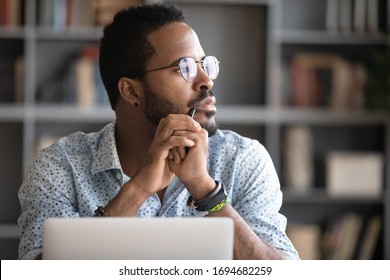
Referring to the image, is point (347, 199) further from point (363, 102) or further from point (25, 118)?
point (25, 118)

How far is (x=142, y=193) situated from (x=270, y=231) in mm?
319

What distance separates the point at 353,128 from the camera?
14.8 feet

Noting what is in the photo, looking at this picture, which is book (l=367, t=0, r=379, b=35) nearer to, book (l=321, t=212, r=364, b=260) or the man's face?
book (l=321, t=212, r=364, b=260)

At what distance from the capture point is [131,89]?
2125mm

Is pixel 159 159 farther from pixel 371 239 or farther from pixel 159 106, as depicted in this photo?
pixel 371 239

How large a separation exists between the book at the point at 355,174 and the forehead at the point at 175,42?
2.34 m

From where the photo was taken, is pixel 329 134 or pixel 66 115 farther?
pixel 329 134

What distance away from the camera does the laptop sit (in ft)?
4.20

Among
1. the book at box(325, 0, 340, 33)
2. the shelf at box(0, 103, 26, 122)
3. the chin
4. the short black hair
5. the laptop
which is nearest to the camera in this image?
the laptop

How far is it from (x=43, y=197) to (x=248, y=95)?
264cm

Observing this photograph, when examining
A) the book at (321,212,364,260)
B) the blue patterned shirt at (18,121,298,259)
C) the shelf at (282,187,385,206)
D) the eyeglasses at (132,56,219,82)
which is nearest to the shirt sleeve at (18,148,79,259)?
the blue patterned shirt at (18,121,298,259)

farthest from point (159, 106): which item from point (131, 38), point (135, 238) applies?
point (135, 238)
